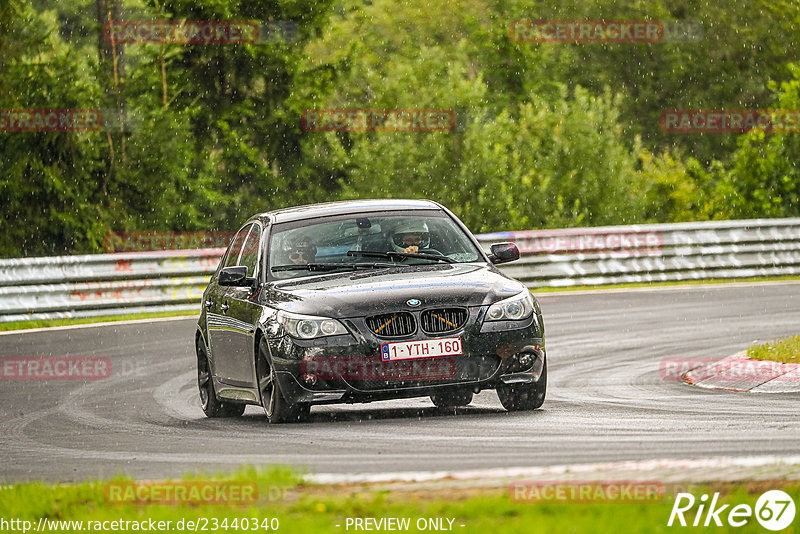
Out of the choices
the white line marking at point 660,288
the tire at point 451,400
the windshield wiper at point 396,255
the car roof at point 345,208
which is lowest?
the white line marking at point 660,288

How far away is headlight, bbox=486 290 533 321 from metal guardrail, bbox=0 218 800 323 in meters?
13.3

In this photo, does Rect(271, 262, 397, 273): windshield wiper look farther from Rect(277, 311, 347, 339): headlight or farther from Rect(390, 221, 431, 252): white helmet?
Rect(277, 311, 347, 339): headlight

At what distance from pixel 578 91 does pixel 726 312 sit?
23624mm

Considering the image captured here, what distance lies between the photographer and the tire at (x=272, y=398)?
34.4ft

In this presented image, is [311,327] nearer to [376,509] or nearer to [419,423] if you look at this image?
[419,423]

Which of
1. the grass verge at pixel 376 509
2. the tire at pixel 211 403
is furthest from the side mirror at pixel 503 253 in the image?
the grass verge at pixel 376 509

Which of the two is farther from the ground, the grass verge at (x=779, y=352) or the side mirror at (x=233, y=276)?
the side mirror at (x=233, y=276)

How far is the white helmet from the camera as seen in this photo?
11.5m

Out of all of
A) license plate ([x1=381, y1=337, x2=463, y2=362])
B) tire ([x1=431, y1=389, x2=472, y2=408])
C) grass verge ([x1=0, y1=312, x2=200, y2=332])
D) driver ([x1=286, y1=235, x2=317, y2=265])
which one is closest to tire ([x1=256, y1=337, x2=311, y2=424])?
license plate ([x1=381, y1=337, x2=463, y2=362])

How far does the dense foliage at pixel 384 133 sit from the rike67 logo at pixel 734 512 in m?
23.9

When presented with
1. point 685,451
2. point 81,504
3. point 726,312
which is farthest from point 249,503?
point 726,312

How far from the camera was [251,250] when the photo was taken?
40.2 feet

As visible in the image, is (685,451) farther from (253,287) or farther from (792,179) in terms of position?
(792,179)

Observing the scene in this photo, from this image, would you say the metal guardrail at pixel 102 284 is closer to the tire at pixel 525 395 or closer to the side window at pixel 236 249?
the side window at pixel 236 249
